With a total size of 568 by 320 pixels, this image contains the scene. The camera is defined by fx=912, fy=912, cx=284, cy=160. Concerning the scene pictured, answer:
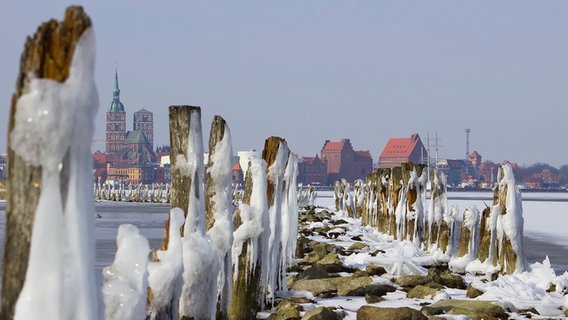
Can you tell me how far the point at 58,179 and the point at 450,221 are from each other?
1422 centimetres

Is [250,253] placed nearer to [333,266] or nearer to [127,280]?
[127,280]

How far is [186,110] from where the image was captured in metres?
6.96

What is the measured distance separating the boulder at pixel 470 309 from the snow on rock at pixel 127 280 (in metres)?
4.92

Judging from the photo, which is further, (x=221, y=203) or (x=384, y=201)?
(x=384, y=201)

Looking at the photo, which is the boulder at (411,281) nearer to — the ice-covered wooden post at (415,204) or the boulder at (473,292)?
the boulder at (473,292)

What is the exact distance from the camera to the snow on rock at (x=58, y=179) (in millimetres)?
3691

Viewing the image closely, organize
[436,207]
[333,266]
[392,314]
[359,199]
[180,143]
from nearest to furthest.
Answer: [180,143] → [392,314] → [333,266] → [436,207] → [359,199]

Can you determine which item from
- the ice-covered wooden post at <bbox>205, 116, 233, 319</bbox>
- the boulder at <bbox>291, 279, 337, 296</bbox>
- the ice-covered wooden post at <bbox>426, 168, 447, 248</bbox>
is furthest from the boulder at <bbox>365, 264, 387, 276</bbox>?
the ice-covered wooden post at <bbox>205, 116, 233, 319</bbox>

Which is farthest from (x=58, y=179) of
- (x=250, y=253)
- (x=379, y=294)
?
(x=379, y=294)

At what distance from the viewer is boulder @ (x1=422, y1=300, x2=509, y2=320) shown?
926 cm

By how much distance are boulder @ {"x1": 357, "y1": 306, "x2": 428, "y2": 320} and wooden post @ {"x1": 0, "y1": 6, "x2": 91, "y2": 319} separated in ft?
16.9

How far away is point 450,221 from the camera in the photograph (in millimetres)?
17344

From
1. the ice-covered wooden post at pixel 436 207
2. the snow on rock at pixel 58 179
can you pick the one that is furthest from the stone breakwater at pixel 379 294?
the snow on rock at pixel 58 179

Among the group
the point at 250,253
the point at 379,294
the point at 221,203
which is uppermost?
the point at 221,203
